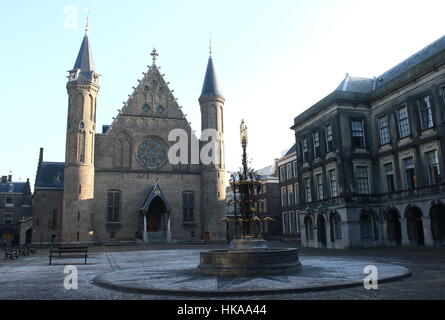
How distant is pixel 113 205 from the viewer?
4672cm

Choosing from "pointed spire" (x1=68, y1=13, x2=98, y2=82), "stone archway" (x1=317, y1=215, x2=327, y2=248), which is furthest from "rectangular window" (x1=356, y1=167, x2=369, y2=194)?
"pointed spire" (x1=68, y1=13, x2=98, y2=82)

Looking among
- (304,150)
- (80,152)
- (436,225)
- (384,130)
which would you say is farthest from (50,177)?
(436,225)

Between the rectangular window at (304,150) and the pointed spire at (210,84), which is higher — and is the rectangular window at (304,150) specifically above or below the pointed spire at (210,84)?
below

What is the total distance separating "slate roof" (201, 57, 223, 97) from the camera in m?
51.2

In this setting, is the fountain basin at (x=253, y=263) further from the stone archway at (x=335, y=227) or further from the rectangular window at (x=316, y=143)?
the rectangular window at (x=316, y=143)

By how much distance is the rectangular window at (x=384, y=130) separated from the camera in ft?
105

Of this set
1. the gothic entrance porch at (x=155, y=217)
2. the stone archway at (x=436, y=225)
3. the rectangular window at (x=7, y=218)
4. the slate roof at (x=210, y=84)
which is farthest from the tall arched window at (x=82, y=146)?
the stone archway at (x=436, y=225)

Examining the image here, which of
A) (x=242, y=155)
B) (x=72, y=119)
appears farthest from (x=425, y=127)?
(x=72, y=119)

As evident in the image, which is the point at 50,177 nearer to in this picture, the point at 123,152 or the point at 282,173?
the point at 123,152

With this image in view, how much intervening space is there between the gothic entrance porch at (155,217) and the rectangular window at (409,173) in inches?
1069

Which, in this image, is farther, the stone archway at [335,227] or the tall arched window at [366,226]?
the stone archway at [335,227]

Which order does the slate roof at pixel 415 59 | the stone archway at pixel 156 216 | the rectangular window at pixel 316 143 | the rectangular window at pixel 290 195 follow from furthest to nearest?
1. the rectangular window at pixel 290 195
2. the stone archway at pixel 156 216
3. the rectangular window at pixel 316 143
4. the slate roof at pixel 415 59
